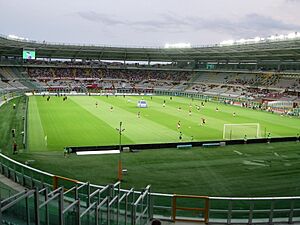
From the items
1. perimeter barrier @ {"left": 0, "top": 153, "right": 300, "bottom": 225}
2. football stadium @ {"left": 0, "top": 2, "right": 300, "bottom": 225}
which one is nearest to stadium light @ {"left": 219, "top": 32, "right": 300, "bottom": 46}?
football stadium @ {"left": 0, "top": 2, "right": 300, "bottom": 225}

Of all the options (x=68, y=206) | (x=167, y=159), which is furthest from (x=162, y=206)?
(x=167, y=159)

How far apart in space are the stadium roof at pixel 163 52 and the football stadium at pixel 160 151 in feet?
1.39

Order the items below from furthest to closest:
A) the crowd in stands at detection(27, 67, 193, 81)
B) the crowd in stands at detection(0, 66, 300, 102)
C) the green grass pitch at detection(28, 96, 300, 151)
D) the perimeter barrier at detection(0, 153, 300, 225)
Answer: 1. the crowd in stands at detection(27, 67, 193, 81)
2. the crowd in stands at detection(0, 66, 300, 102)
3. the green grass pitch at detection(28, 96, 300, 151)
4. the perimeter barrier at detection(0, 153, 300, 225)

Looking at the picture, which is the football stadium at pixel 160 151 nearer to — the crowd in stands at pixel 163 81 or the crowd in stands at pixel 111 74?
the crowd in stands at pixel 163 81

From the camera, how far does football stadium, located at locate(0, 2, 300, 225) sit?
11964 mm

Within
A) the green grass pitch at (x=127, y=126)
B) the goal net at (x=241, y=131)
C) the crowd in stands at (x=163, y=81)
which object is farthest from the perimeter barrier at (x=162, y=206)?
the crowd in stands at (x=163, y=81)

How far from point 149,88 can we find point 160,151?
83683 millimetres

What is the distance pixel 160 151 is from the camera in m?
30.1

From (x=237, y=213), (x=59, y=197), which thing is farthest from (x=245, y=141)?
(x=59, y=197)

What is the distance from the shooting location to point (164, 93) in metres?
106

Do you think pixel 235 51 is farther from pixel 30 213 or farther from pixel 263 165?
pixel 30 213

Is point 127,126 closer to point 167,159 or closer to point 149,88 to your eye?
point 167,159

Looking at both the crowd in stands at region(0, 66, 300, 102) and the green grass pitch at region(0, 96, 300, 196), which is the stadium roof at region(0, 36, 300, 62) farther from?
the green grass pitch at region(0, 96, 300, 196)

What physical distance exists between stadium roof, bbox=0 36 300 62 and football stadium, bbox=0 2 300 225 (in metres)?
0.42
